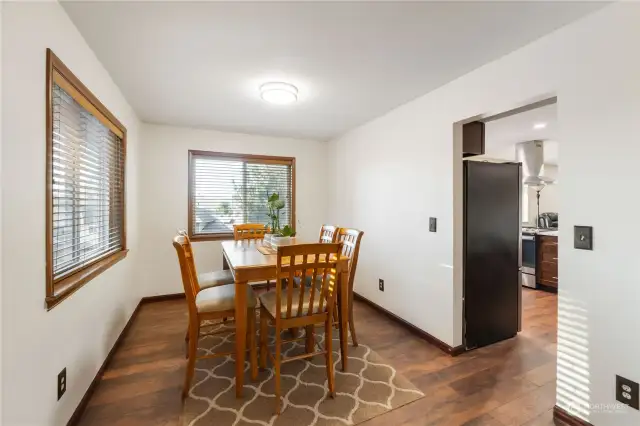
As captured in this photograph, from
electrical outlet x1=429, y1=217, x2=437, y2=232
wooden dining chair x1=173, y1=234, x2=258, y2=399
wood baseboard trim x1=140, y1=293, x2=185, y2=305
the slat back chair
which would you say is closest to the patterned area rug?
wooden dining chair x1=173, y1=234, x2=258, y2=399

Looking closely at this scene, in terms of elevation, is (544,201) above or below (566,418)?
above

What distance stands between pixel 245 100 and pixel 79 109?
4.44 feet

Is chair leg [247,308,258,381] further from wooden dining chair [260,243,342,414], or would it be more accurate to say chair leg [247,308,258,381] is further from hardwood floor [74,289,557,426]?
hardwood floor [74,289,557,426]

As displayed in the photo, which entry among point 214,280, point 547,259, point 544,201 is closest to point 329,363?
point 214,280

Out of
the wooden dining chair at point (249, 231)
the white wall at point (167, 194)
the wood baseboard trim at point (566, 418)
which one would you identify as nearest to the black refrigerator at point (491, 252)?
the wood baseboard trim at point (566, 418)

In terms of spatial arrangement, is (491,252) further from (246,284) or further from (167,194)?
(167,194)

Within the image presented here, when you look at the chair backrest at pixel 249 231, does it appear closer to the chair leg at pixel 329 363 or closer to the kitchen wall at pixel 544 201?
the chair leg at pixel 329 363

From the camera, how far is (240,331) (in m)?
1.91

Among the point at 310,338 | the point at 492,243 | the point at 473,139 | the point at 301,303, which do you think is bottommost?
the point at 310,338

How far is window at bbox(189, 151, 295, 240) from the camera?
4020 millimetres

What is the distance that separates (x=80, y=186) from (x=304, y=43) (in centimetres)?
176

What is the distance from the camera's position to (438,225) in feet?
8.51

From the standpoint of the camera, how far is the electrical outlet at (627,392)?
144cm

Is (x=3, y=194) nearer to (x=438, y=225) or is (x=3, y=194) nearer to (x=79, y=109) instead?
(x=79, y=109)
